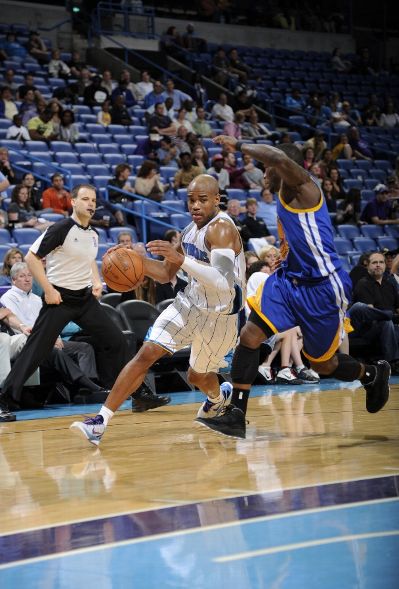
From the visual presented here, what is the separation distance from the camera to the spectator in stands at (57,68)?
57.9 feet

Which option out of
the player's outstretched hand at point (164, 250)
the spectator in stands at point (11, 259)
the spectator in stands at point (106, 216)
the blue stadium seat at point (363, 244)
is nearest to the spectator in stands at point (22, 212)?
the spectator in stands at point (106, 216)

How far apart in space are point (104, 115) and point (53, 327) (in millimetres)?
9488

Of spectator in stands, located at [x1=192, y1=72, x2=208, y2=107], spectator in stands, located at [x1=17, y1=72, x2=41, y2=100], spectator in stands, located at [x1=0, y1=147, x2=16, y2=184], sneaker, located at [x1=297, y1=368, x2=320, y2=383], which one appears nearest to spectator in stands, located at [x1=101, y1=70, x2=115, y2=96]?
spectator in stands, located at [x1=17, y1=72, x2=41, y2=100]

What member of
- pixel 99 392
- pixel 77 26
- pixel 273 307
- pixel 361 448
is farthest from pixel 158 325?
pixel 77 26

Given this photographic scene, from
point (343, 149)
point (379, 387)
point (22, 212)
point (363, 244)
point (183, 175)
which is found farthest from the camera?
point (343, 149)

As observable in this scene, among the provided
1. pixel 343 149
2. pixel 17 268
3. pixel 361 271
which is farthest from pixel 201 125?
pixel 17 268

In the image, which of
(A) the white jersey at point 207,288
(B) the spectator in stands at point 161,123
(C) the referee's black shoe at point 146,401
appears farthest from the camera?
(B) the spectator in stands at point 161,123

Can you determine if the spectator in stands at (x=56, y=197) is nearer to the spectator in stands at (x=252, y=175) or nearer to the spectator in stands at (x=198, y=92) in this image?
the spectator in stands at (x=252, y=175)

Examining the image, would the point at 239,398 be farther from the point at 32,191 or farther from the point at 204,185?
the point at 32,191

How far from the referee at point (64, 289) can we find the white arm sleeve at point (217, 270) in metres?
1.83

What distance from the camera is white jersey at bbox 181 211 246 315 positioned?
6337 millimetres

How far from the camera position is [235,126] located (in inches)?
714

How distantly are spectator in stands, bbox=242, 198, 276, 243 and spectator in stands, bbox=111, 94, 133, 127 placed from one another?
3.71 metres

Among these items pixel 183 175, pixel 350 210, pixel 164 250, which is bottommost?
pixel 350 210
